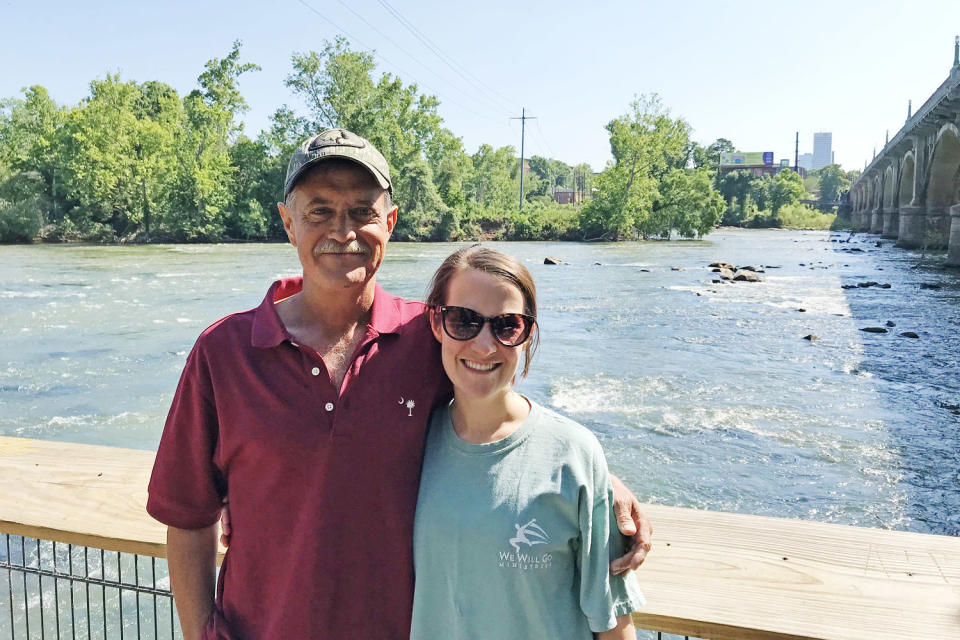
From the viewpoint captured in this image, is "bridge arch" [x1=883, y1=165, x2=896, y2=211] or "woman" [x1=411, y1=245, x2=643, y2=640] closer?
"woman" [x1=411, y1=245, x2=643, y2=640]

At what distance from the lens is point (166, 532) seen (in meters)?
1.98

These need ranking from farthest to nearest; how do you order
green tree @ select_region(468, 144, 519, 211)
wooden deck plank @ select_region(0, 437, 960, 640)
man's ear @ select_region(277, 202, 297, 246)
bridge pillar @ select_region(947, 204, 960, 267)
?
green tree @ select_region(468, 144, 519, 211), bridge pillar @ select_region(947, 204, 960, 267), man's ear @ select_region(277, 202, 297, 246), wooden deck plank @ select_region(0, 437, 960, 640)

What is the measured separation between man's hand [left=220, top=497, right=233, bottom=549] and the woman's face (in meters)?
0.60

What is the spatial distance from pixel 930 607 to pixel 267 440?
1.36 meters

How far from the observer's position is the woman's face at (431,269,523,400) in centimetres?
173

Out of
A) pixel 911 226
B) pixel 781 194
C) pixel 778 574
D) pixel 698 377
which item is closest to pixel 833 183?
pixel 781 194

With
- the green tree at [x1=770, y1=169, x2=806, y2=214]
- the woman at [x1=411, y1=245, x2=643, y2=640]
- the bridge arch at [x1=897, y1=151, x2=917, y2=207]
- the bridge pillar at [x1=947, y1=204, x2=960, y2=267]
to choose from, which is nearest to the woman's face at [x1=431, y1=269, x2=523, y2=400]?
the woman at [x1=411, y1=245, x2=643, y2=640]

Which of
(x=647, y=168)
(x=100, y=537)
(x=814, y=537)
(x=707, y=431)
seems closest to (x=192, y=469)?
(x=100, y=537)

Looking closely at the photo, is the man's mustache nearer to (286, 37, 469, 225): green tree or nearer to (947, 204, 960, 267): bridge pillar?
(947, 204, 960, 267): bridge pillar

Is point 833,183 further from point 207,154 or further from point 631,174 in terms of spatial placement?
point 207,154

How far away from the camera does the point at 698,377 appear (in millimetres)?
12961

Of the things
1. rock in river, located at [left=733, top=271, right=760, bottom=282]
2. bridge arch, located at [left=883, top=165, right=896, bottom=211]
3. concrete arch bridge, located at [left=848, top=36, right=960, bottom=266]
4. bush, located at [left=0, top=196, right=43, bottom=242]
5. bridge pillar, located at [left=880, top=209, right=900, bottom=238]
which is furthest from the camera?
bridge arch, located at [left=883, top=165, right=896, bottom=211]

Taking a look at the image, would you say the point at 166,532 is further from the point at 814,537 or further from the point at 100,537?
the point at 814,537

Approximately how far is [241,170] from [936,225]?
1875 inches
